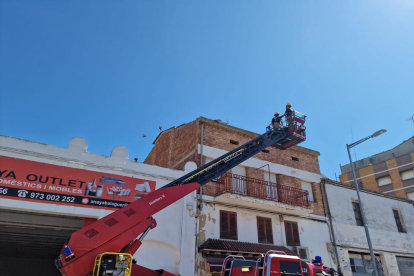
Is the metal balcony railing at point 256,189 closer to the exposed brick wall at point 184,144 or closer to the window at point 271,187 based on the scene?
the window at point 271,187

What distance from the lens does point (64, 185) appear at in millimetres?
12336

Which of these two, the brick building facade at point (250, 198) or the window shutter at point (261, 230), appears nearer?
the brick building facade at point (250, 198)

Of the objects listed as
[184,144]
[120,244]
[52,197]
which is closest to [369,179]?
[184,144]

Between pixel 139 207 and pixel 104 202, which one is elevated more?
pixel 104 202

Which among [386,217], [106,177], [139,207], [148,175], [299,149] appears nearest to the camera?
[139,207]

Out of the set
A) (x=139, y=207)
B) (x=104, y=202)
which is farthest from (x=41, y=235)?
(x=139, y=207)

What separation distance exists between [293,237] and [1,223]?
14.8m

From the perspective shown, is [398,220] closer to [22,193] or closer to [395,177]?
[395,177]

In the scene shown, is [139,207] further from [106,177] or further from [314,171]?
[314,171]

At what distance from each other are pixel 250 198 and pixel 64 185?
9030 millimetres

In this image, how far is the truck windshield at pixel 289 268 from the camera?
316 inches

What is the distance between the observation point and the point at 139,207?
8.89 m

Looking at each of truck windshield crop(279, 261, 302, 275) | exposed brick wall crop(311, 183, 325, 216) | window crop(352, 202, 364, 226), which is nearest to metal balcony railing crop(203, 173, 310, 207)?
exposed brick wall crop(311, 183, 325, 216)

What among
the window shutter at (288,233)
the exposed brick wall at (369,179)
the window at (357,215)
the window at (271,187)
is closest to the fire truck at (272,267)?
the window shutter at (288,233)
